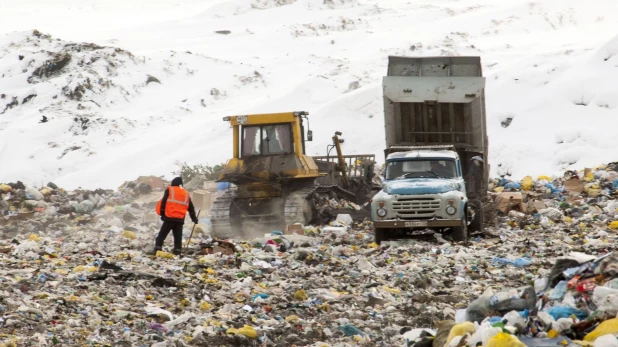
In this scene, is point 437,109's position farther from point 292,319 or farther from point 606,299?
point 606,299

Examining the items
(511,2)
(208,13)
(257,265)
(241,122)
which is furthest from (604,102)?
(208,13)

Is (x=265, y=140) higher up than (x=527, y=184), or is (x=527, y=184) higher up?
(x=265, y=140)

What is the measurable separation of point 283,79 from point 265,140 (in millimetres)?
24850

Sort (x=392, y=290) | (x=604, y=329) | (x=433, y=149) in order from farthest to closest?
(x=433, y=149), (x=392, y=290), (x=604, y=329)

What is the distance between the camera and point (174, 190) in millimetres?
12258

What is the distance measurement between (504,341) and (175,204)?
7295mm

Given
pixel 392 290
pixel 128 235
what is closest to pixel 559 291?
pixel 392 290

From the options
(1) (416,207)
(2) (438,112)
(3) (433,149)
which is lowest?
(1) (416,207)

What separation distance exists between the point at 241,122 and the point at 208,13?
52805 mm

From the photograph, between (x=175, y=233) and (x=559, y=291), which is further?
(x=175, y=233)

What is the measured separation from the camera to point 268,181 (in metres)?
16.1

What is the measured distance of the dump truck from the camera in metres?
13.4

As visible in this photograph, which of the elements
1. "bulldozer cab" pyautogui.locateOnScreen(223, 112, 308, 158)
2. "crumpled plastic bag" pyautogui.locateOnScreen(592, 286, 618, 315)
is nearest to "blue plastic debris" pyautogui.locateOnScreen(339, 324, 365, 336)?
"crumpled plastic bag" pyautogui.locateOnScreen(592, 286, 618, 315)

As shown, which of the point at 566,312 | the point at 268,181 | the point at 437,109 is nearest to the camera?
the point at 566,312
